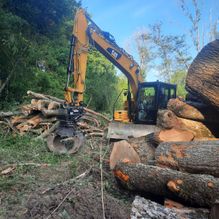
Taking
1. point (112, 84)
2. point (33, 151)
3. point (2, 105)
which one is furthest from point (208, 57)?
point (112, 84)

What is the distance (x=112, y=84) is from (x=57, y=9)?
5275 mm

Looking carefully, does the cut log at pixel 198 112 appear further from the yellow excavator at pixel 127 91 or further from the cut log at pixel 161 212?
the yellow excavator at pixel 127 91

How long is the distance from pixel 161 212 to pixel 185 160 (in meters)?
1.10

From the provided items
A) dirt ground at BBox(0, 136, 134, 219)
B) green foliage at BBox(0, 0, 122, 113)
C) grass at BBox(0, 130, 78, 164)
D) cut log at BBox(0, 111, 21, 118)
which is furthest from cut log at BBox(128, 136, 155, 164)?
green foliage at BBox(0, 0, 122, 113)

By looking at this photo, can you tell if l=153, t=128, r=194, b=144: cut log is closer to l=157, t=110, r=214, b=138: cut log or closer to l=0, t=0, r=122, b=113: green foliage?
l=157, t=110, r=214, b=138: cut log

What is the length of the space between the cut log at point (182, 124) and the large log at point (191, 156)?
2.52 ft

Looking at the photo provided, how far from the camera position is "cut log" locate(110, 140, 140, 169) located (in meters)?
4.88

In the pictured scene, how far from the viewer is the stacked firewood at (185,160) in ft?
10.9

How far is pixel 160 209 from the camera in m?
3.21

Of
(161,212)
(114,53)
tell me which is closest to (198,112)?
(161,212)

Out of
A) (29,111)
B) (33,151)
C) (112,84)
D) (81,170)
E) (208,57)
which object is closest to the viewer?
(208,57)

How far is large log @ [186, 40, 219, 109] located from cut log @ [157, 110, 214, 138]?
1.91 ft

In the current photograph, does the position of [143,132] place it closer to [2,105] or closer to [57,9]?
[2,105]

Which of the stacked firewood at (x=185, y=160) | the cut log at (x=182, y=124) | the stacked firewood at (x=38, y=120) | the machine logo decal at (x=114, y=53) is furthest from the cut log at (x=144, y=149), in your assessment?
the machine logo decal at (x=114, y=53)
